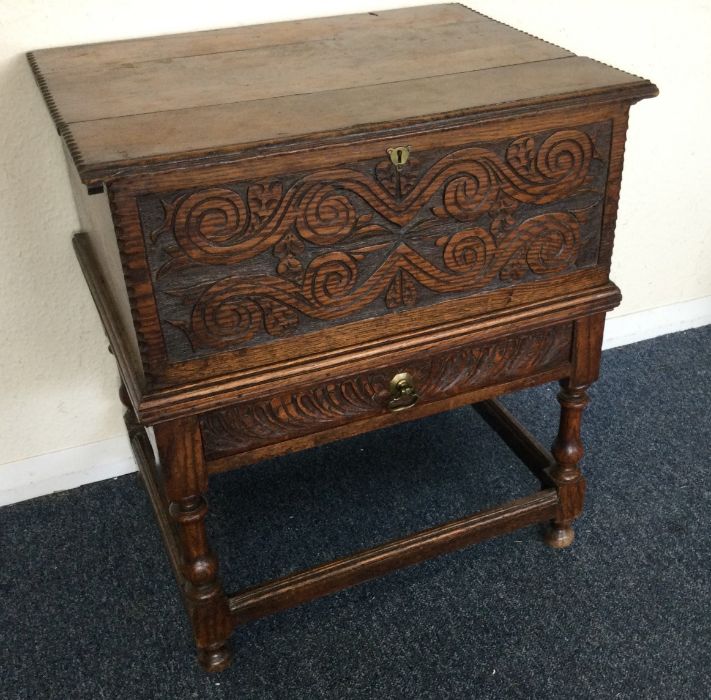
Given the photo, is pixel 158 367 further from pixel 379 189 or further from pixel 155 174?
pixel 379 189

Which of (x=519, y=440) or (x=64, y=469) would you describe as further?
(x=64, y=469)

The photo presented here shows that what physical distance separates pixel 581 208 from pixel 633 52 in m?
0.76

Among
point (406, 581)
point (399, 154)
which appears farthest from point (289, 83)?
point (406, 581)

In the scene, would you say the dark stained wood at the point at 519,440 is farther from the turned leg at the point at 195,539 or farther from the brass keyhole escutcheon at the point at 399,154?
the brass keyhole escutcheon at the point at 399,154

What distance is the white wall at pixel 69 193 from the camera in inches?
57.1

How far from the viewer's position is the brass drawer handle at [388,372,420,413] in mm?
1284

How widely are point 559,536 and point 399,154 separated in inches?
34.7

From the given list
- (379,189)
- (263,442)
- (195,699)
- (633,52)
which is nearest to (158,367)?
(263,442)

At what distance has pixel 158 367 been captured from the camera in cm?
110

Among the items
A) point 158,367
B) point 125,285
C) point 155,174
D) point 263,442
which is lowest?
point 263,442

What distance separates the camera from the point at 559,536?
1641mm

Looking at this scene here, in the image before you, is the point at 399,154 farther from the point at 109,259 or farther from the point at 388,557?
the point at 388,557

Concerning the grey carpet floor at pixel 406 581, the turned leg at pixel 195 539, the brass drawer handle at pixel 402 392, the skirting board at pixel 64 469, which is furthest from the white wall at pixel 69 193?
the brass drawer handle at pixel 402 392

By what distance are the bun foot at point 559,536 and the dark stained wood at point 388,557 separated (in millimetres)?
64
